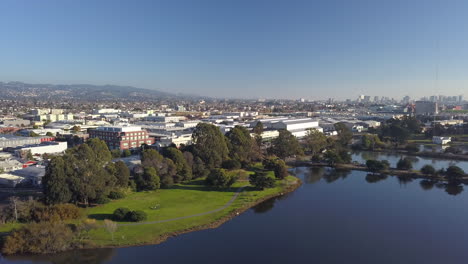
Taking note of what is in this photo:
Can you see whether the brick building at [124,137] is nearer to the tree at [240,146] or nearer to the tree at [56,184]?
the tree at [240,146]

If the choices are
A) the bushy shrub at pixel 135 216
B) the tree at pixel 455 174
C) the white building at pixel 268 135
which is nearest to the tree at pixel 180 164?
the bushy shrub at pixel 135 216

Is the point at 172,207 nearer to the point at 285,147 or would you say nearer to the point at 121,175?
the point at 121,175

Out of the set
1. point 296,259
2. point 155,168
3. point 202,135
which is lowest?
point 296,259

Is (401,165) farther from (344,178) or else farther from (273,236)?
(273,236)

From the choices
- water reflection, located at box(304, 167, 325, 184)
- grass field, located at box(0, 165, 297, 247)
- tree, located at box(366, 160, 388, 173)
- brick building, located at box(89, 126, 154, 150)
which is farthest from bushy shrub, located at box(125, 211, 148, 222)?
brick building, located at box(89, 126, 154, 150)

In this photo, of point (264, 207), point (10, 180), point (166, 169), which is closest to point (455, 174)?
point (264, 207)

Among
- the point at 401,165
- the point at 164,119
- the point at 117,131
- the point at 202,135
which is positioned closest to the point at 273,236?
the point at 202,135
